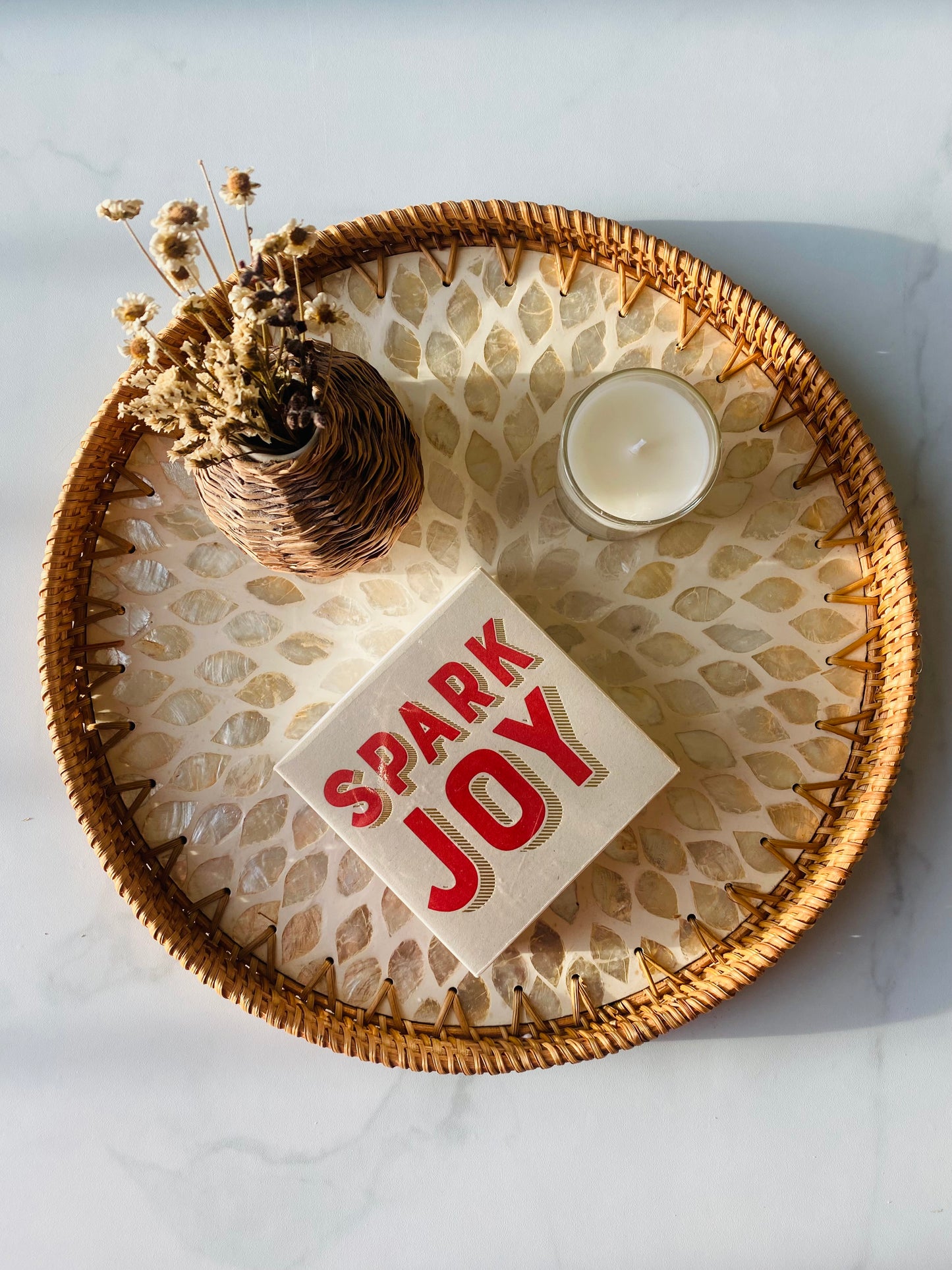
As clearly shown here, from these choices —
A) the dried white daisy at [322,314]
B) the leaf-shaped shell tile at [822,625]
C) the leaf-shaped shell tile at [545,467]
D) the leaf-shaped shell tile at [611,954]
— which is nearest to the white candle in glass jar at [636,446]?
the leaf-shaped shell tile at [545,467]

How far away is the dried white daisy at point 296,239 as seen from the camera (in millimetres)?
543

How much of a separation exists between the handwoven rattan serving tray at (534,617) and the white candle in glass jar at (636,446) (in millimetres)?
68

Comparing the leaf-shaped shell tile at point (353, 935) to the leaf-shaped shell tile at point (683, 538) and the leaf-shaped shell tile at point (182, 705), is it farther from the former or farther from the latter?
the leaf-shaped shell tile at point (683, 538)

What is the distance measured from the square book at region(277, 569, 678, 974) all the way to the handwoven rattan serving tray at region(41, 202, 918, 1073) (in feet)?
0.29

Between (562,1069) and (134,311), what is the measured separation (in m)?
0.81

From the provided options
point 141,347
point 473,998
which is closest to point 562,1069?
point 473,998

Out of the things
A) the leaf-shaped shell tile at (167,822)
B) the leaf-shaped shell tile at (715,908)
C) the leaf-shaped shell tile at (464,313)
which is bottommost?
the leaf-shaped shell tile at (715,908)

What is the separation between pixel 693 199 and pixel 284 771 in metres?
0.73

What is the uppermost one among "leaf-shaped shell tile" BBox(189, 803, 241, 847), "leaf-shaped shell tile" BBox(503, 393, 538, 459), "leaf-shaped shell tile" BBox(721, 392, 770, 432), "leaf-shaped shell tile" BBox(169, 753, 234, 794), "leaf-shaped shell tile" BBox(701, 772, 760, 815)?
"leaf-shaped shell tile" BBox(503, 393, 538, 459)

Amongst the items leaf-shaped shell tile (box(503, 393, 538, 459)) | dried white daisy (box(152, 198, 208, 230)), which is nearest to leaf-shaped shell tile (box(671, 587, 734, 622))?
leaf-shaped shell tile (box(503, 393, 538, 459))

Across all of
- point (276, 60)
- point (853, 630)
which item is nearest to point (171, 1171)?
point (853, 630)

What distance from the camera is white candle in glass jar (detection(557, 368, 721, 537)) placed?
2.59ft

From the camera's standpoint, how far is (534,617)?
2.85 ft

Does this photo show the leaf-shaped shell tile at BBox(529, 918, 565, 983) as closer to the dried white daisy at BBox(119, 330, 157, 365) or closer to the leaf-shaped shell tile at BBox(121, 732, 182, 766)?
the leaf-shaped shell tile at BBox(121, 732, 182, 766)
